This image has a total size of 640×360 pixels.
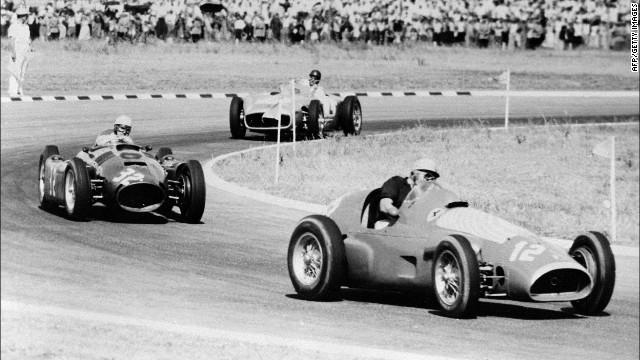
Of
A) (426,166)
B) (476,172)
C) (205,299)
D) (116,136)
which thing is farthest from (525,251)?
(116,136)

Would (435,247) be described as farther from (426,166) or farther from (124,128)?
(124,128)

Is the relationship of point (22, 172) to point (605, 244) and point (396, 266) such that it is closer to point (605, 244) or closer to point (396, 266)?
point (396, 266)

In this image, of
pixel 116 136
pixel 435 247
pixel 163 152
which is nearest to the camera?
pixel 435 247

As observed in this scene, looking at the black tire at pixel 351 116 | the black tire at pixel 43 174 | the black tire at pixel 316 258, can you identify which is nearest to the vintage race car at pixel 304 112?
the black tire at pixel 351 116

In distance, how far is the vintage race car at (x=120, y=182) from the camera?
1328cm

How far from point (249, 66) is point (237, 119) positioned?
2.76 meters

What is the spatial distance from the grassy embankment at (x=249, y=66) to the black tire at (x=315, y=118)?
25 centimetres

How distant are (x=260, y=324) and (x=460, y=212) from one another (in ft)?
6.08

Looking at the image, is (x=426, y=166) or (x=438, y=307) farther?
(x=438, y=307)

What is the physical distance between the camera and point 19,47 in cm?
1177

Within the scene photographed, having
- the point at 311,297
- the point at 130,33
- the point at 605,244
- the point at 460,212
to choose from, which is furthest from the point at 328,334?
the point at 130,33

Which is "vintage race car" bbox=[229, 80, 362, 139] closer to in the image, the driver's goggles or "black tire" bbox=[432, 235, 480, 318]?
the driver's goggles

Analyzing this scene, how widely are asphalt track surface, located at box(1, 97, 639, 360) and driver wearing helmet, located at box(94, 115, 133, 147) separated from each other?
0.11m

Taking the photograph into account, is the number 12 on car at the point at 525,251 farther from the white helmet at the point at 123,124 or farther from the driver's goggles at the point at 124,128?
the driver's goggles at the point at 124,128
